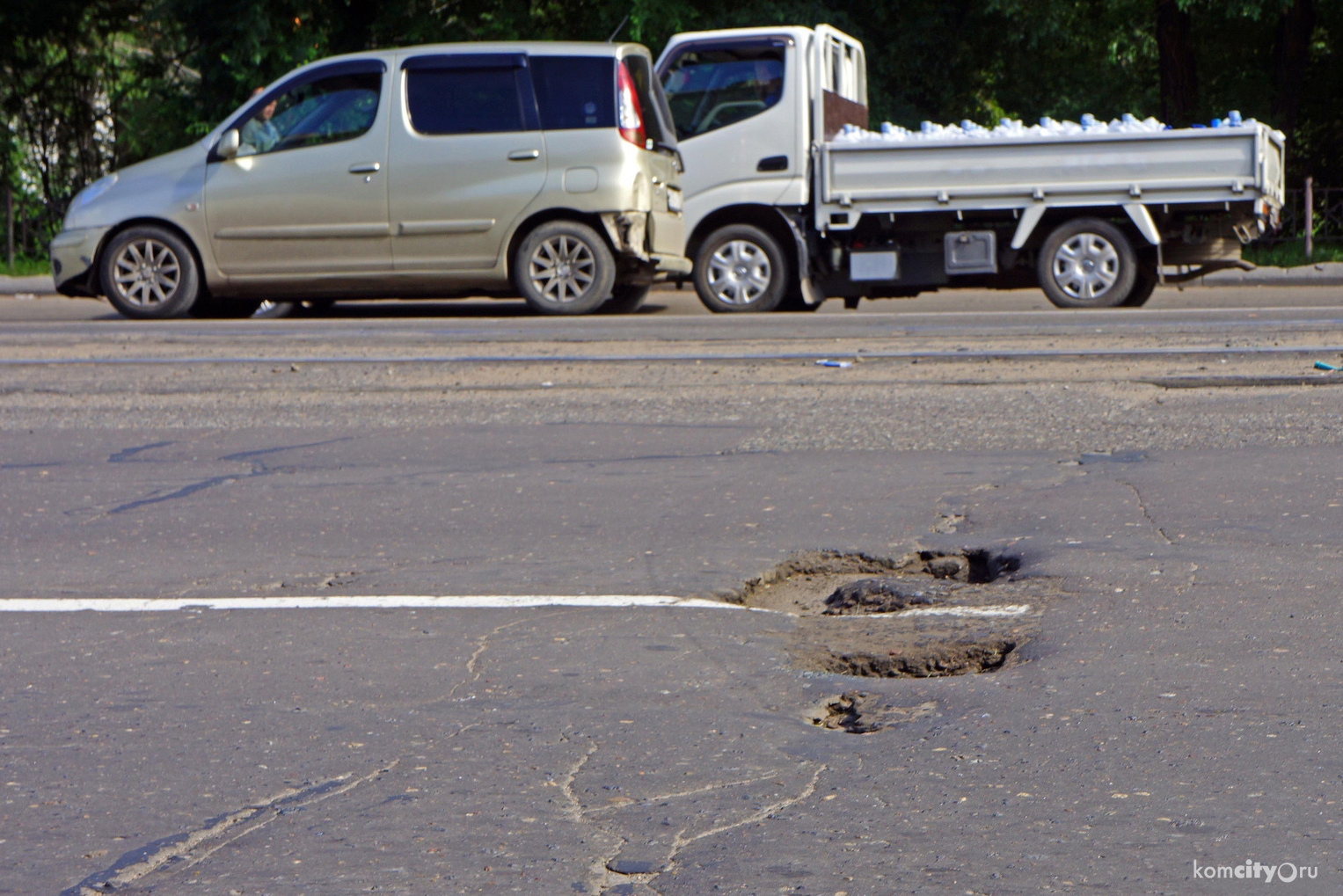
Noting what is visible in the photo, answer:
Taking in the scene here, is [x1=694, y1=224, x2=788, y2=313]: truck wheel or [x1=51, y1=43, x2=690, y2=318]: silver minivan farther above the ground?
[x1=51, y1=43, x2=690, y2=318]: silver minivan

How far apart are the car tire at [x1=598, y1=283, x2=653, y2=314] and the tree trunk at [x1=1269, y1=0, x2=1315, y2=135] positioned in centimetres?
1266

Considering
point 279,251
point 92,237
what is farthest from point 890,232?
point 92,237

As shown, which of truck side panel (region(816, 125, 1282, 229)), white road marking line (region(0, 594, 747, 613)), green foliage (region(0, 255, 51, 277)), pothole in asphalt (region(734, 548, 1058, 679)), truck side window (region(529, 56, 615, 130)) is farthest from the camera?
green foliage (region(0, 255, 51, 277))

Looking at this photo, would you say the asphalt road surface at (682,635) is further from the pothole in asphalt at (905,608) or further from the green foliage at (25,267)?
the green foliage at (25,267)

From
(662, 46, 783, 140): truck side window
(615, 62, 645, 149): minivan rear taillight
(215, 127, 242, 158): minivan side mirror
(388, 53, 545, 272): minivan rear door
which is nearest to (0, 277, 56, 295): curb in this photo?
(215, 127, 242, 158): minivan side mirror

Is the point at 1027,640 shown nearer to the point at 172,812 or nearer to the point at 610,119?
the point at 172,812

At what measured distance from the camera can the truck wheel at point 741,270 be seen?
12875 millimetres

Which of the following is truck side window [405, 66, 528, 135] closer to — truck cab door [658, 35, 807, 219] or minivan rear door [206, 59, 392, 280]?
minivan rear door [206, 59, 392, 280]

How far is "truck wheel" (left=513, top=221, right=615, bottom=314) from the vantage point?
11578 millimetres

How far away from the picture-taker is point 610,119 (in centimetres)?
1167

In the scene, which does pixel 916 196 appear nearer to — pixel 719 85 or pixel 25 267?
pixel 719 85

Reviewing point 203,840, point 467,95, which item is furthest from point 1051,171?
point 203,840

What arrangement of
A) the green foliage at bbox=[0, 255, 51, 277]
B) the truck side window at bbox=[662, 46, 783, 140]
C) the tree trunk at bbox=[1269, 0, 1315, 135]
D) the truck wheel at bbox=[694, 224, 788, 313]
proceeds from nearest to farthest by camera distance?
1. the truck wheel at bbox=[694, 224, 788, 313]
2. the truck side window at bbox=[662, 46, 783, 140]
3. the green foliage at bbox=[0, 255, 51, 277]
4. the tree trunk at bbox=[1269, 0, 1315, 135]

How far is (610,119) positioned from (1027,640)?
332 inches
